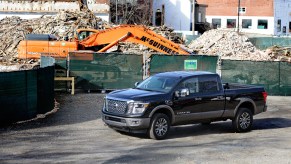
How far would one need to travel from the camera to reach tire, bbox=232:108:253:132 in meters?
16.3

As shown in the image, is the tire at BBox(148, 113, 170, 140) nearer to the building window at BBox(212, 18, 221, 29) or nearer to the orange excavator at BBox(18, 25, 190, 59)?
the orange excavator at BBox(18, 25, 190, 59)

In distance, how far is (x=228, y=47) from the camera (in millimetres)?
46656

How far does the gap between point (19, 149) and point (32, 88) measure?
467cm

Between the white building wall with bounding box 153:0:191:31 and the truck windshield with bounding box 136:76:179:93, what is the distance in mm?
66700

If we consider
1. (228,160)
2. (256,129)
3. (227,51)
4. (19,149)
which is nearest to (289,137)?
(256,129)

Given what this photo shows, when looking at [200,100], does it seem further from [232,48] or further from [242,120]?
[232,48]

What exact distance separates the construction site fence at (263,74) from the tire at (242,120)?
442 inches

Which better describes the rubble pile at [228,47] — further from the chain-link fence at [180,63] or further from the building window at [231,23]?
the building window at [231,23]

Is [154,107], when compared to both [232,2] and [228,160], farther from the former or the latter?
[232,2]

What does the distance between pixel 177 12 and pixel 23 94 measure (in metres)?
67.7

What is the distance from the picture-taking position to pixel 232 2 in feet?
306

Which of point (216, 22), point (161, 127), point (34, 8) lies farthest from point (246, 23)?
point (161, 127)

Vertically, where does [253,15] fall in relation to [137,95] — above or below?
above

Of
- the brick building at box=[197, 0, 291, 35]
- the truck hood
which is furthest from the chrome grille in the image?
the brick building at box=[197, 0, 291, 35]
